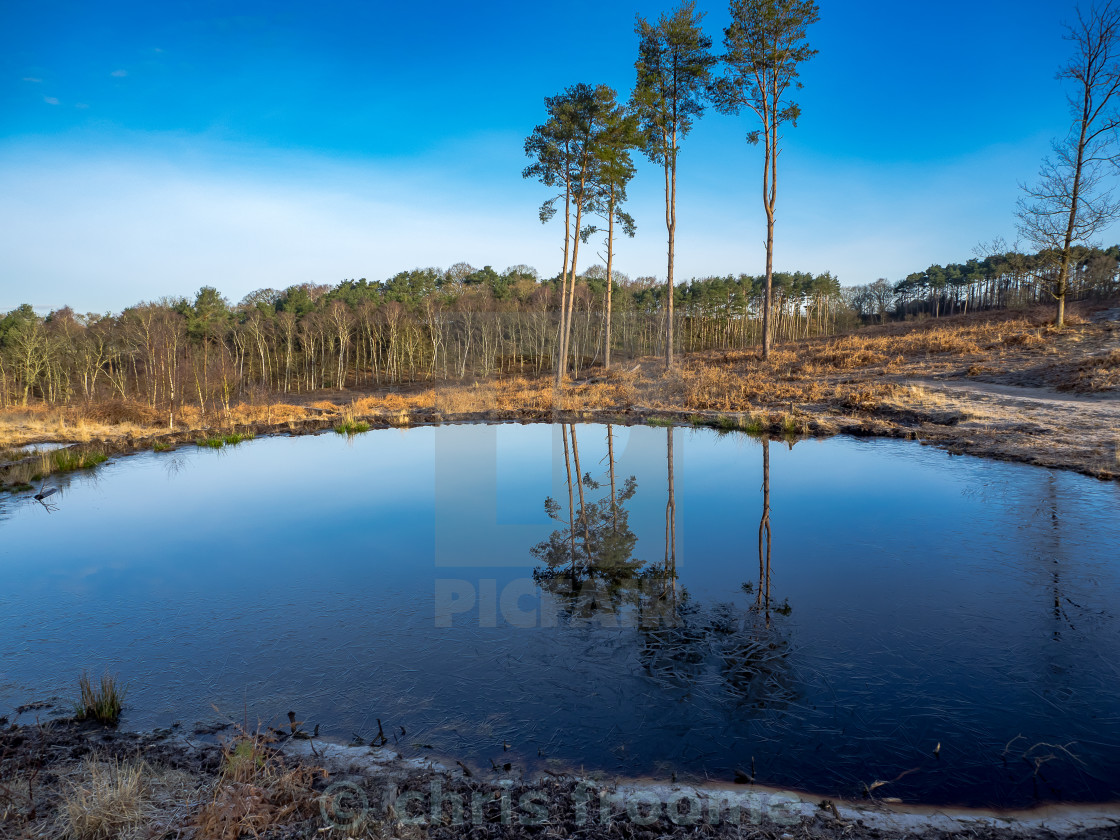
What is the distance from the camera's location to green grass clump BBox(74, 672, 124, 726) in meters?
4.18

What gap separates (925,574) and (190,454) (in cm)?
1725

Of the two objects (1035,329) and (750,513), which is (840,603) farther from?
(1035,329)

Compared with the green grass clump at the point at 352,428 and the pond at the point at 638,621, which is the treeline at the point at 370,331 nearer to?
the green grass clump at the point at 352,428

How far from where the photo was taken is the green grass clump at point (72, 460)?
1402cm

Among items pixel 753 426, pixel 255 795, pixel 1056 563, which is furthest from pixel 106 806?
pixel 753 426

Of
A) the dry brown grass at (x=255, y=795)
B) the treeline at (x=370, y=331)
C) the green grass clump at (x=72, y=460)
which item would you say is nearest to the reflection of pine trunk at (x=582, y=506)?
the dry brown grass at (x=255, y=795)

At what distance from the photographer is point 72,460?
14375 mm

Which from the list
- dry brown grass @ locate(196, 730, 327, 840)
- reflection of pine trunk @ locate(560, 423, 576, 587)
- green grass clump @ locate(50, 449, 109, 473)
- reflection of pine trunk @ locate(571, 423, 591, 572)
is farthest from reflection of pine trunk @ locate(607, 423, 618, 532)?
green grass clump @ locate(50, 449, 109, 473)

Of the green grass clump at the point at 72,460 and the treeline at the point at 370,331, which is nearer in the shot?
the green grass clump at the point at 72,460

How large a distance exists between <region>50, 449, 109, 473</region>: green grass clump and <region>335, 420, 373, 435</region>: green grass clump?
6.21 meters

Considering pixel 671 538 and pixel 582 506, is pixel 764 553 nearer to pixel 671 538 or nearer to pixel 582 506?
pixel 671 538

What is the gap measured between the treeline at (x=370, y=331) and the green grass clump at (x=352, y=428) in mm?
19777

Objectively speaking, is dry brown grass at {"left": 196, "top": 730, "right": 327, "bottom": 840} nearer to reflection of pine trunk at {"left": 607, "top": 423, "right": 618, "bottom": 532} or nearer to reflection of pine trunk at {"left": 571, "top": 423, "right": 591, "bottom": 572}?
reflection of pine trunk at {"left": 571, "top": 423, "right": 591, "bottom": 572}

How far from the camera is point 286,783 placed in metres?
3.20
